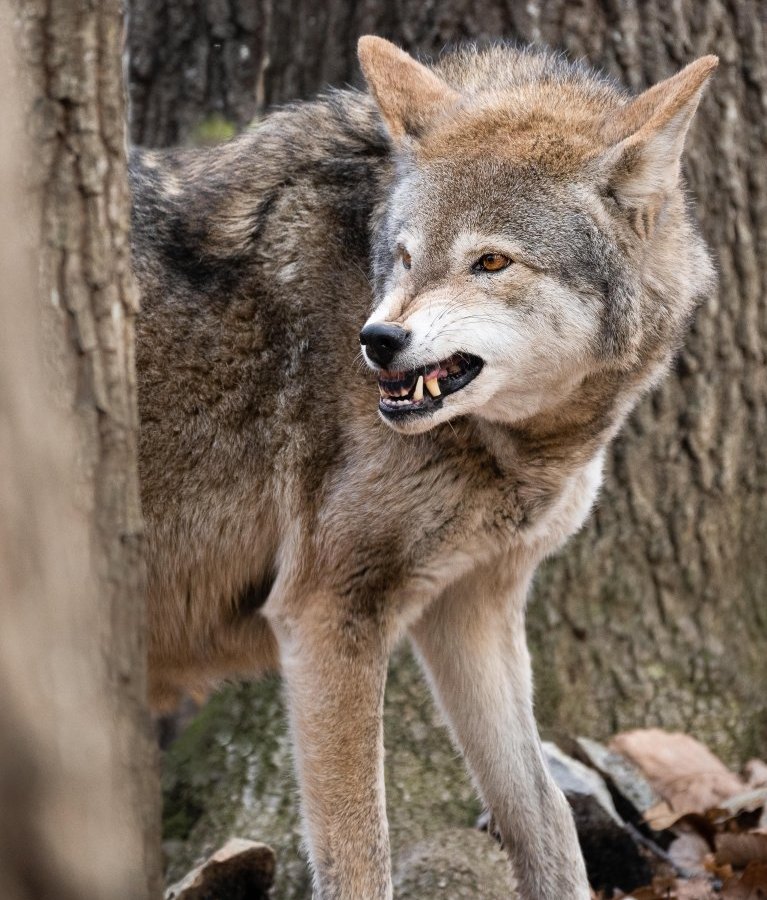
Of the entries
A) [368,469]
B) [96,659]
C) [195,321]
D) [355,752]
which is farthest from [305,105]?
[96,659]

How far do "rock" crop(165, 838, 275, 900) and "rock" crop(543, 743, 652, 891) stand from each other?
1.21 meters

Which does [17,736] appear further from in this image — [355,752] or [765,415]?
[765,415]

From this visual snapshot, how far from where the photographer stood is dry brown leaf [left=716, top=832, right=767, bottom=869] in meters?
4.36

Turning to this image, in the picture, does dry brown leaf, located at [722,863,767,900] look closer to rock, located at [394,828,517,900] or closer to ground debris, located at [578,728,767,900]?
ground debris, located at [578,728,767,900]

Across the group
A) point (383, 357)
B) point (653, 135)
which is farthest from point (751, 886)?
point (653, 135)

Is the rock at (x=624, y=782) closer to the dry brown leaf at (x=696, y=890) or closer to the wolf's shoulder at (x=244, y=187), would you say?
the dry brown leaf at (x=696, y=890)

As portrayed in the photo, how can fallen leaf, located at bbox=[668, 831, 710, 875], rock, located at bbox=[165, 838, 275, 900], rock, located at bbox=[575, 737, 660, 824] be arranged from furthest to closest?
1. rock, located at bbox=[575, 737, 660, 824]
2. fallen leaf, located at bbox=[668, 831, 710, 875]
3. rock, located at bbox=[165, 838, 275, 900]

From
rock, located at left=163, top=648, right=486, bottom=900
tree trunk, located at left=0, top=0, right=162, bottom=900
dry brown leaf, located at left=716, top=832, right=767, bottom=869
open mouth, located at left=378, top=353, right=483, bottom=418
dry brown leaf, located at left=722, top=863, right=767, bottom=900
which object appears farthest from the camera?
rock, located at left=163, top=648, right=486, bottom=900

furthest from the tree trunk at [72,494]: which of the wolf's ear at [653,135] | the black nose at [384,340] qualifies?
Result: the wolf's ear at [653,135]

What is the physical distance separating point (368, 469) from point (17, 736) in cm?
202

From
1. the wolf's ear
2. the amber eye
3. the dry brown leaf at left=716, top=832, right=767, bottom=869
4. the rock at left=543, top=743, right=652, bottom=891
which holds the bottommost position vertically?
the rock at left=543, top=743, right=652, bottom=891

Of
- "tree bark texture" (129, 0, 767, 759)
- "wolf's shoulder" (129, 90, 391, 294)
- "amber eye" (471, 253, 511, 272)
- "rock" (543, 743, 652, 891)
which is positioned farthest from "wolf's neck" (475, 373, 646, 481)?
"rock" (543, 743, 652, 891)

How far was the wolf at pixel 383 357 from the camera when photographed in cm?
370

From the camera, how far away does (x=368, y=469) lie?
389 centimetres
